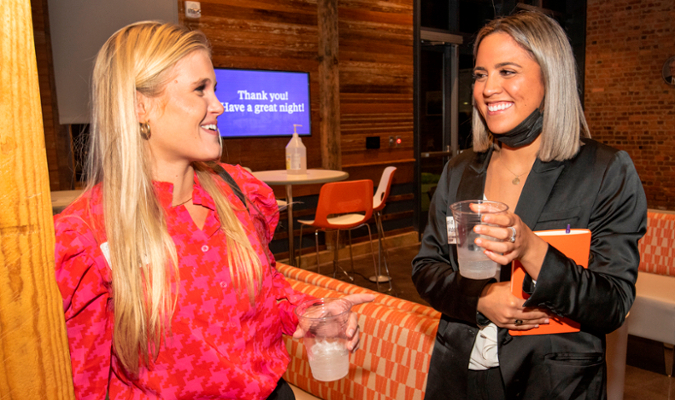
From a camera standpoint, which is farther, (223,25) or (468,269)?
(223,25)

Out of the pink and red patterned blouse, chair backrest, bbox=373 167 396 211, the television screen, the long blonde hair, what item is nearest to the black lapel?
the pink and red patterned blouse

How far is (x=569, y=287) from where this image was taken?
1081 millimetres

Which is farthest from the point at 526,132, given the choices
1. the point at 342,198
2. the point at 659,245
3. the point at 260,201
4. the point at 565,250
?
the point at 342,198

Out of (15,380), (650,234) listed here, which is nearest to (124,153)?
(15,380)

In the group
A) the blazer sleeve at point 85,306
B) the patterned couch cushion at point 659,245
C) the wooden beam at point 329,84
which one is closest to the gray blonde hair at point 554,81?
the blazer sleeve at point 85,306

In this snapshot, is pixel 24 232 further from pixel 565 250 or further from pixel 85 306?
pixel 565 250

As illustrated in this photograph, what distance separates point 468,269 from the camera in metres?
1.14

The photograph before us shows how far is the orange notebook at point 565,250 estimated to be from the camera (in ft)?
3.60

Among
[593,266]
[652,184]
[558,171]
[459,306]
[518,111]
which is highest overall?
[518,111]

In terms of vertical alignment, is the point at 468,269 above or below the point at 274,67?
below

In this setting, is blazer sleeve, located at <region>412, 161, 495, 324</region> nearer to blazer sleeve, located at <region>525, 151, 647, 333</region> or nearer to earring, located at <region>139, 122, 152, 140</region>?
blazer sleeve, located at <region>525, 151, 647, 333</region>

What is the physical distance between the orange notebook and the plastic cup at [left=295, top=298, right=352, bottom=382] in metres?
0.41

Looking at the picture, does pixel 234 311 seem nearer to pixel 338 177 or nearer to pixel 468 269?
pixel 468 269

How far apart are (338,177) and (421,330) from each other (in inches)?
103
